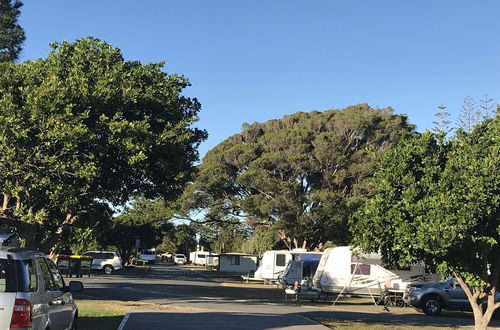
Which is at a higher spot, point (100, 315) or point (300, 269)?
point (300, 269)

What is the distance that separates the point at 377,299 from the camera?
27281 mm

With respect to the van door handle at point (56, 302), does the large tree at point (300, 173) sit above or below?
above

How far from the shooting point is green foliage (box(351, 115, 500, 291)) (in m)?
11.9

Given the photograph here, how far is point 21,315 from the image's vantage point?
6.28 meters

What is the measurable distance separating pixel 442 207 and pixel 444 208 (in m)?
0.05

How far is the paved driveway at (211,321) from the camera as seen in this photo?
1372 centimetres

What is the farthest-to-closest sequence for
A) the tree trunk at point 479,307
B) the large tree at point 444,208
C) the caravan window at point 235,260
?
the caravan window at point 235,260 → the tree trunk at point 479,307 → the large tree at point 444,208

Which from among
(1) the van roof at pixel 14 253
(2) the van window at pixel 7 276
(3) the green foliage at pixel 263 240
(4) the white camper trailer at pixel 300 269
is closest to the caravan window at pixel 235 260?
(3) the green foliage at pixel 263 240

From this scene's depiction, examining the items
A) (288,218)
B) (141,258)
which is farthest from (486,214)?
(141,258)

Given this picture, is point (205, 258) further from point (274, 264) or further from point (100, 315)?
point (100, 315)

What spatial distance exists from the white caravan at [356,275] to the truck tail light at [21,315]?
22.5 m

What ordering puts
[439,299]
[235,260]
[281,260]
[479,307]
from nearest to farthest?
[479,307], [439,299], [281,260], [235,260]

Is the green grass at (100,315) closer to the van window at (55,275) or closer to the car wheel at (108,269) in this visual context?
the van window at (55,275)

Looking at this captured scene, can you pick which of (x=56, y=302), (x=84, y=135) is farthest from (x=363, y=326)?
(x=56, y=302)
